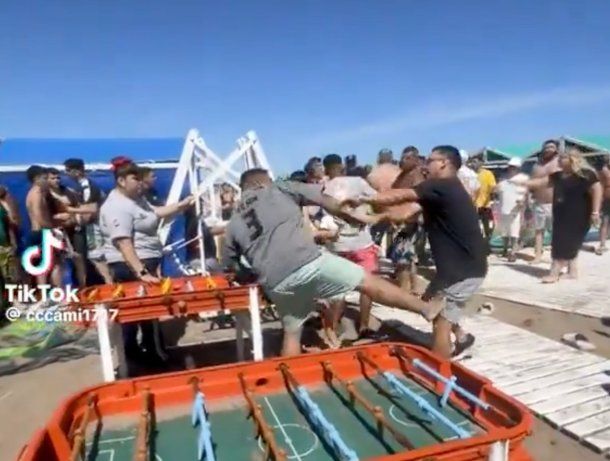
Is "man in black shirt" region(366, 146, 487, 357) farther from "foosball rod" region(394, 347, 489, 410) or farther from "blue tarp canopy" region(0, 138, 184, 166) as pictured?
"blue tarp canopy" region(0, 138, 184, 166)

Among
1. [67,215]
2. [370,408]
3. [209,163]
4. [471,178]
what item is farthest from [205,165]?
[370,408]

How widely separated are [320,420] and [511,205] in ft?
30.8

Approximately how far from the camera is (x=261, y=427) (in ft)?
5.94

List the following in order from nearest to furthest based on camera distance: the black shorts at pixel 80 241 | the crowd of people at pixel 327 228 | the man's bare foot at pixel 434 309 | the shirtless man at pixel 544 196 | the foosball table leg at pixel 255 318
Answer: the crowd of people at pixel 327 228 → the man's bare foot at pixel 434 309 → the foosball table leg at pixel 255 318 → the black shorts at pixel 80 241 → the shirtless man at pixel 544 196

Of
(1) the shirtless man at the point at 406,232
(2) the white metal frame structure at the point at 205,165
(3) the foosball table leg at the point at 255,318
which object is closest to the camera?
(3) the foosball table leg at the point at 255,318

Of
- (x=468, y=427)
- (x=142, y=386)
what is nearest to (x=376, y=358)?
(x=468, y=427)

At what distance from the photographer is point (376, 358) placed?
2.47 meters

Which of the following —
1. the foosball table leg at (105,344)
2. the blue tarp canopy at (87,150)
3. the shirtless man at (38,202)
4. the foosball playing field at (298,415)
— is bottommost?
the foosball table leg at (105,344)

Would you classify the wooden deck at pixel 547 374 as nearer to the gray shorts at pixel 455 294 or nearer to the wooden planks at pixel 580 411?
the wooden planks at pixel 580 411

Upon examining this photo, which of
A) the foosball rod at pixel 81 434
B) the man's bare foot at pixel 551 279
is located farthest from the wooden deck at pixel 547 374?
the foosball rod at pixel 81 434

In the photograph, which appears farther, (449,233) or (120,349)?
(120,349)

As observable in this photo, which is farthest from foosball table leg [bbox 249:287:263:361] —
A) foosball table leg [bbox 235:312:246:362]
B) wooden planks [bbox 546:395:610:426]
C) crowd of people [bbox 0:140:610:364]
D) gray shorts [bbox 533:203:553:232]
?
gray shorts [bbox 533:203:553:232]

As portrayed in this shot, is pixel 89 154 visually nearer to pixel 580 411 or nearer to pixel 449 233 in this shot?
pixel 449 233

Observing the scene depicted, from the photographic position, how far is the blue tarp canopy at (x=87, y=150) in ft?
30.0
